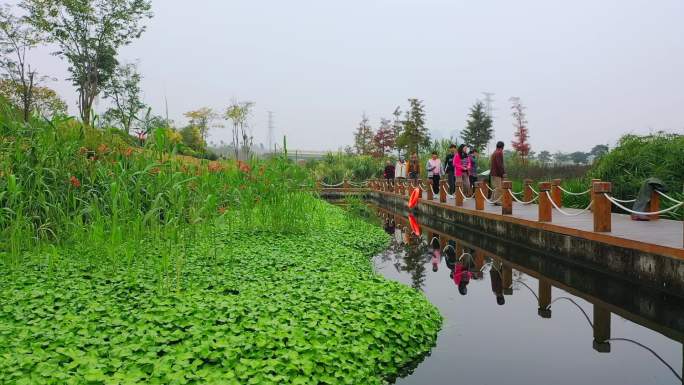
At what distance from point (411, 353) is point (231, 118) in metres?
46.0

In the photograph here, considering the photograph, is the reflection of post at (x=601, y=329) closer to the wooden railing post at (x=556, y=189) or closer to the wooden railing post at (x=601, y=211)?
the wooden railing post at (x=601, y=211)

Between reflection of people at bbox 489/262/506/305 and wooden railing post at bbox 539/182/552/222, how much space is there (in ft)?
3.99

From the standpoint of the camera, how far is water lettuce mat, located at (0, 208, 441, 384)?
3.14 m

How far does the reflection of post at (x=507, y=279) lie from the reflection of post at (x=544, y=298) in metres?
0.38

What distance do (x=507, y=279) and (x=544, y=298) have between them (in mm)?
1042

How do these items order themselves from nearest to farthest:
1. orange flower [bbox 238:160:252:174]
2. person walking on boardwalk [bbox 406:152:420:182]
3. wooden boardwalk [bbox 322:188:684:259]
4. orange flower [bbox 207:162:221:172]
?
1. wooden boardwalk [bbox 322:188:684:259]
2. orange flower [bbox 207:162:221:172]
3. orange flower [bbox 238:160:252:174]
4. person walking on boardwalk [bbox 406:152:420:182]

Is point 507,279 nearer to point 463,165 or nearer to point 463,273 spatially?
point 463,273

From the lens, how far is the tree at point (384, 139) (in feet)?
152

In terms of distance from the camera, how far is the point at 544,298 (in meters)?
6.04

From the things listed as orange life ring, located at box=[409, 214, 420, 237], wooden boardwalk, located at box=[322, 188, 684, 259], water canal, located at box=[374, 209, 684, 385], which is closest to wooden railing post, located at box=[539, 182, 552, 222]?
wooden boardwalk, located at box=[322, 188, 684, 259]

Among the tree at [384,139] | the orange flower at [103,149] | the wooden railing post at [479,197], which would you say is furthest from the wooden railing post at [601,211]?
the tree at [384,139]

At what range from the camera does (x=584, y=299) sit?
5840mm

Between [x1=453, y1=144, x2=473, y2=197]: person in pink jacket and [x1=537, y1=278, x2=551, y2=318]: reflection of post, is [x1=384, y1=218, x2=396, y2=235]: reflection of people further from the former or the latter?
[x1=537, y1=278, x2=551, y2=318]: reflection of post

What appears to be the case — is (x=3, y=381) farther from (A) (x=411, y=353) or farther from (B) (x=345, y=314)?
(A) (x=411, y=353)
